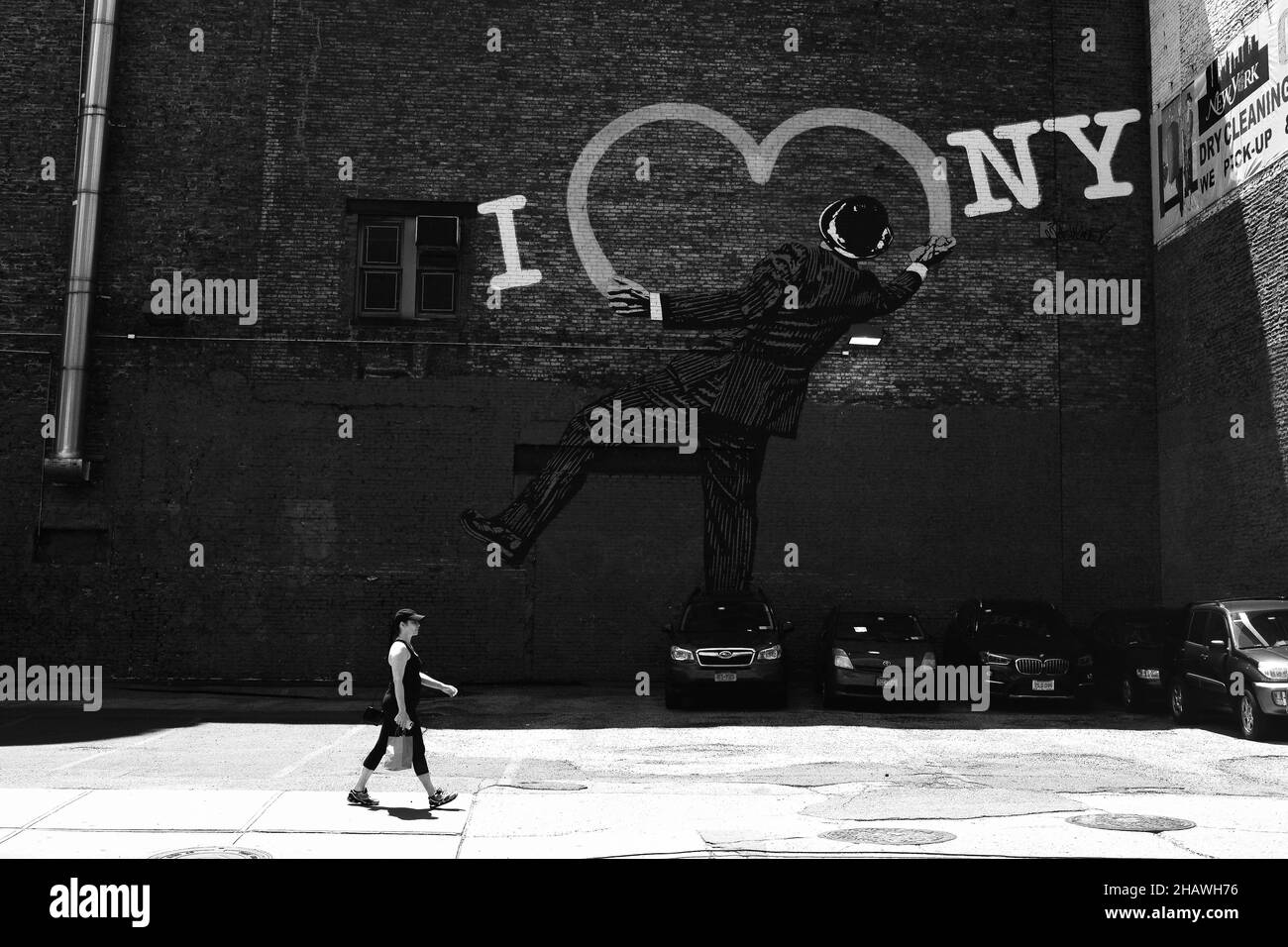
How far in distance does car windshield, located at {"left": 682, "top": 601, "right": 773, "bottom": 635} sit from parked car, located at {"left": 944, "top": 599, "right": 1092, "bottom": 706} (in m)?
3.11

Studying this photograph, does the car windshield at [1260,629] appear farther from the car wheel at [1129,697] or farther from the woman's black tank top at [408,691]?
the woman's black tank top at [408,691]

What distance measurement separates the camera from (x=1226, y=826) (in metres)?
8.74

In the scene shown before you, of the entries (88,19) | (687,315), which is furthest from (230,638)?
(88,19)

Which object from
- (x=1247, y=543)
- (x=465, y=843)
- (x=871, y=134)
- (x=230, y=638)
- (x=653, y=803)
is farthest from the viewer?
(x=871, y=134)

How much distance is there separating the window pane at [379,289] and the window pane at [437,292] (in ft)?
1.63

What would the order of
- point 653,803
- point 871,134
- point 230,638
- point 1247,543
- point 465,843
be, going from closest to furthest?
point 465,843 < point 653,803 < point 1247,543 < point 230,638 < point 871,134

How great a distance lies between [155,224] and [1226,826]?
2041cm

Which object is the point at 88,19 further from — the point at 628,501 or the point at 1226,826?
the point at 1226,826

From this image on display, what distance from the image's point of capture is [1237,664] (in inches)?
588

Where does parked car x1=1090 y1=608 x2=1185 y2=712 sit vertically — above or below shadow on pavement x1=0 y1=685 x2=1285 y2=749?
above

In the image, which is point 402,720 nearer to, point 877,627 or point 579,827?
point 579,827

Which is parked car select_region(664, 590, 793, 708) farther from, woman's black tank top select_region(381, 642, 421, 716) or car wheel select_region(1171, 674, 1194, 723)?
woman's black tank top select_region(381, 642, 421, 716)

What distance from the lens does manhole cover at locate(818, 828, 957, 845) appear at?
815 cm

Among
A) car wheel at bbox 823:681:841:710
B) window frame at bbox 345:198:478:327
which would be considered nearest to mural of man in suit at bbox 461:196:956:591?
window frame at bbox 345:198:478:327
